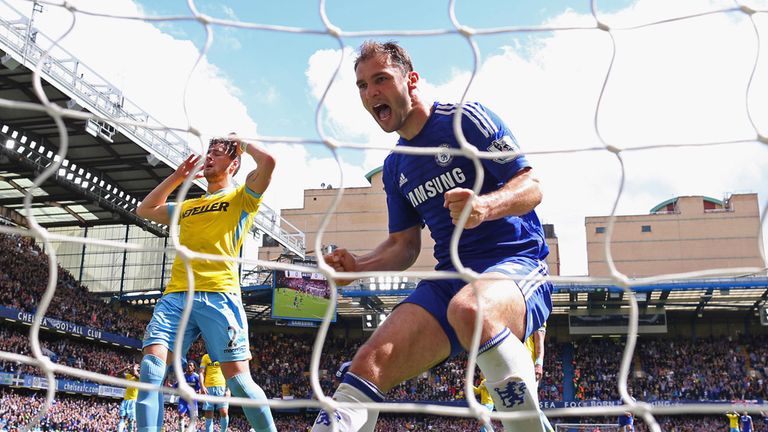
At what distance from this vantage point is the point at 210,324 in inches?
168

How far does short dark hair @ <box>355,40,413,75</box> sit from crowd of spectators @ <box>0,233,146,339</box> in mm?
23798

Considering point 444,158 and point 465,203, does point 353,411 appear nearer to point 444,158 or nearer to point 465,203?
point 465,203

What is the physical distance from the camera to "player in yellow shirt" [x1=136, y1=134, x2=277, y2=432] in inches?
157

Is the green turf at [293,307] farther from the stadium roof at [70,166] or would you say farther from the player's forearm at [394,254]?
the player's forearm at [394,254]

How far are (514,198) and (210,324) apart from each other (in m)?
2.32

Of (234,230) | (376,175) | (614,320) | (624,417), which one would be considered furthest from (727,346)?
(234,230)

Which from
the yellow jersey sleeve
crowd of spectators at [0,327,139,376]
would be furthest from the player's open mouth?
crowd of spectators at [0,327,139,376]

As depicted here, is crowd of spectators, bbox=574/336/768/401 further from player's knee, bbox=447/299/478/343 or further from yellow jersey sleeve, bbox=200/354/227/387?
player's knee, bbox=447/299/478/343

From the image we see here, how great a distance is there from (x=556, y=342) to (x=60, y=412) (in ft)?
70.1

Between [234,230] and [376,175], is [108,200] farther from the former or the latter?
[234,230]

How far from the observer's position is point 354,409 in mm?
2600

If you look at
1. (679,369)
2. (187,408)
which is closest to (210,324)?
(187,408)

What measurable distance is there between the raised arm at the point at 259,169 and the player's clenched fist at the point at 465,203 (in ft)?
7.13

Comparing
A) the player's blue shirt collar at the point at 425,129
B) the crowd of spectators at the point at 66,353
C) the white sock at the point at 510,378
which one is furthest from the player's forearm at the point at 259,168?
the crowd of spectators at the point at 66,353
